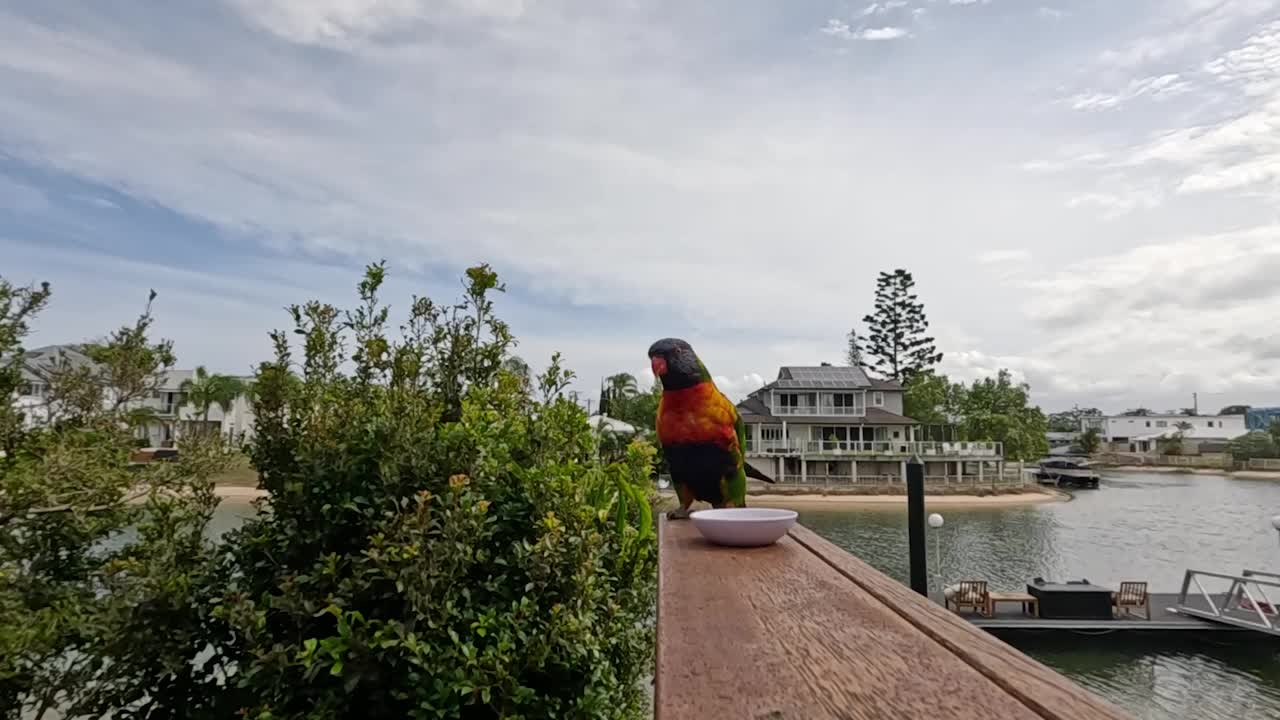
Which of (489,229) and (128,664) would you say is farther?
(489,229)

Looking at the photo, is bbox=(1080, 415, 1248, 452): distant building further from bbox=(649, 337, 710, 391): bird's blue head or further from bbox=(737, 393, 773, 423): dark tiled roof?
bbox=(649, 337, 710, 391): bird's blue head

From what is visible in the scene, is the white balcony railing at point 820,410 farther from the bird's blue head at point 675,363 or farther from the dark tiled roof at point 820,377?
the bird's blue head at point 675,363

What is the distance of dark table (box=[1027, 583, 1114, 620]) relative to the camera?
30.5 feet

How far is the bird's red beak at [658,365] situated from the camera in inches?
99.8

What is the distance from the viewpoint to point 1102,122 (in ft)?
19.4

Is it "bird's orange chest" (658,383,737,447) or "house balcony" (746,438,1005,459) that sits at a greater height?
"bird's orange chest" (658,383,737,447)

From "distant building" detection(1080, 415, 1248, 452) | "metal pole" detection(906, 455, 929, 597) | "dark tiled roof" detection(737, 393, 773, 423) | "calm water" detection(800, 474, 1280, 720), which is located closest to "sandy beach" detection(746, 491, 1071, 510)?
"calm water" detection(800, 474, 1280, 720)

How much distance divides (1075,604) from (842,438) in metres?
20.6

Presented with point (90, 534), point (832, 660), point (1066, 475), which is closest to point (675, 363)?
point (832, 660)

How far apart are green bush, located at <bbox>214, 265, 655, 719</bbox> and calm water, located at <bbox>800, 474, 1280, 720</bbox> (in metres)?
6.61

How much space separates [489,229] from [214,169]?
3.33 meters

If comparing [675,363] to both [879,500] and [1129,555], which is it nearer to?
[1129,555]

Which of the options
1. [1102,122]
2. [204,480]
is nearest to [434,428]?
[204,480]

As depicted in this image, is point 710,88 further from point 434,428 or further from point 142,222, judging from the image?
point 142,222
